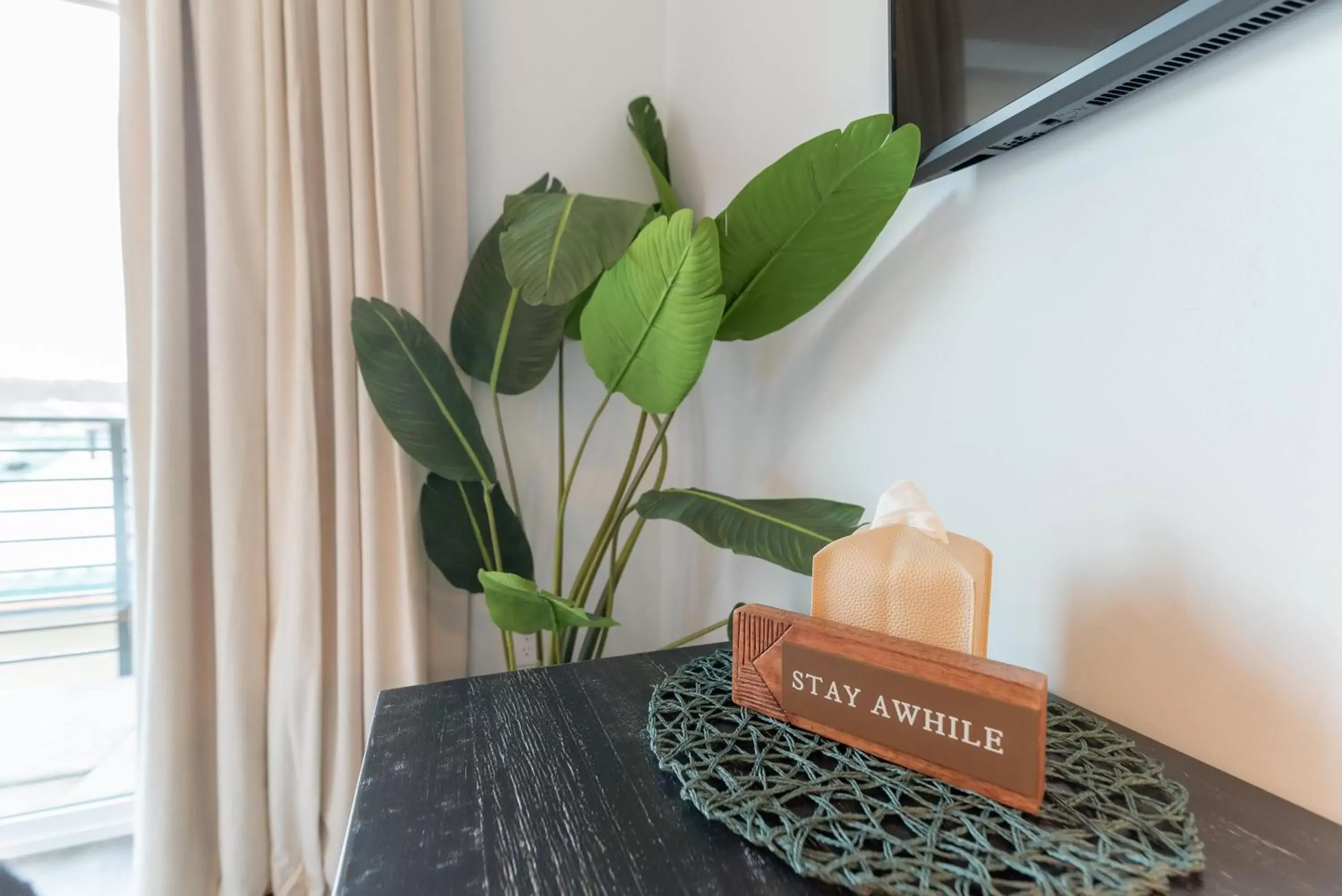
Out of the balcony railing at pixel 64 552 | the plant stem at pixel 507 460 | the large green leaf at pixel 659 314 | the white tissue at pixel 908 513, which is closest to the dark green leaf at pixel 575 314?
the plant stem at pixel 507 460

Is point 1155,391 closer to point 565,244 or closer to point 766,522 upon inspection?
point 766,522

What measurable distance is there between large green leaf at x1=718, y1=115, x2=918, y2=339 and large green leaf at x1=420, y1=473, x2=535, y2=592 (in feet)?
1.91

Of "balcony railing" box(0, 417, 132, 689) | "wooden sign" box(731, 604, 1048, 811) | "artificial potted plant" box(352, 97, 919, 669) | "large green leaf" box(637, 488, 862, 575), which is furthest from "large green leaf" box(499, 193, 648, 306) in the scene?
"balcony railing" box(0, 417, 132, 689)

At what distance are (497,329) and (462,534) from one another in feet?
1.30

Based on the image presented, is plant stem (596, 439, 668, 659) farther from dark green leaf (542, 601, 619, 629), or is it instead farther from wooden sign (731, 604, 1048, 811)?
wooden sign (731, 604, 1048, 811)

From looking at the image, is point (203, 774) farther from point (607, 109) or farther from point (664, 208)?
point (607, 109)

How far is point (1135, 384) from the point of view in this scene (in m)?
0.55

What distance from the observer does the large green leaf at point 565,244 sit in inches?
28.2

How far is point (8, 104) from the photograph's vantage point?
1208 mm

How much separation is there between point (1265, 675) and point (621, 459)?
47.6 inches

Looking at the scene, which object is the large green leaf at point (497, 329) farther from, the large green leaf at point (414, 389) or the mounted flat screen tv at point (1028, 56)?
the mounted flat screen tv at point (1028, 56)

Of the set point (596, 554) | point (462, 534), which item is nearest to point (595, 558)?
point (596, 554)

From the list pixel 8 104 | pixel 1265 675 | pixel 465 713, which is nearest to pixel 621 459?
pixel 465 713

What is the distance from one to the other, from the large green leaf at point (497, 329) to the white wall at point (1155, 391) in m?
0.59
